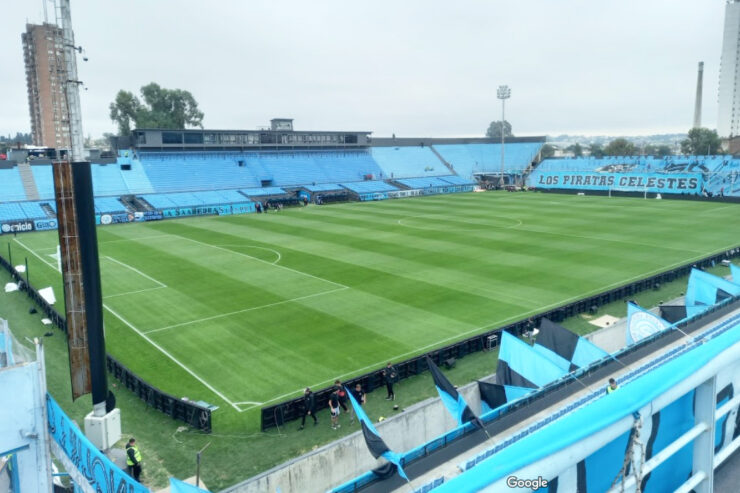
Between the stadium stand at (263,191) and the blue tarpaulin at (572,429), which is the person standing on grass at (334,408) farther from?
the stadium stand at (263,191)

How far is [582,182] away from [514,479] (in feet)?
290

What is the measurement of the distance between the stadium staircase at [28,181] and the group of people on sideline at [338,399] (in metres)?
58.2

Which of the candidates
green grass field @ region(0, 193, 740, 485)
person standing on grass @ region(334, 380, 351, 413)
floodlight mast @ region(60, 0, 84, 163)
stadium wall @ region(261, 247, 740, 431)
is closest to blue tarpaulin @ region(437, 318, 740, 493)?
floodlight mast @ region(60, 0, 84, 163)

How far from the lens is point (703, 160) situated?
3386 inches

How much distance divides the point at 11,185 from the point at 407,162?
202ft

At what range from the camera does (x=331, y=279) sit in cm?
3162

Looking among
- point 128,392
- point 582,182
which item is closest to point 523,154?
point 582,182

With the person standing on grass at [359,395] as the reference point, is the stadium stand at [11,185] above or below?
above

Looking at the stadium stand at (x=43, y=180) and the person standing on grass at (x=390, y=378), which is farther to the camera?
the stadium stand at (x=43, y=180)

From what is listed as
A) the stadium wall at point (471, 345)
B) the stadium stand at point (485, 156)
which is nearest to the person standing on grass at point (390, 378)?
the stadium wall at point (471, 345)

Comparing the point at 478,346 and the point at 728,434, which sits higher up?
the point at 728,434

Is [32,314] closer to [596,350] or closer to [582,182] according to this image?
[596,350]

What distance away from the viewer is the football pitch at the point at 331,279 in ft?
68.4

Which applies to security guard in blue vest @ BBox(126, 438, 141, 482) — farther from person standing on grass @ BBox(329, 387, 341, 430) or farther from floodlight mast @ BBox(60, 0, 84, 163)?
floodlight mast @ BBox(60, 0, 84, 163)
